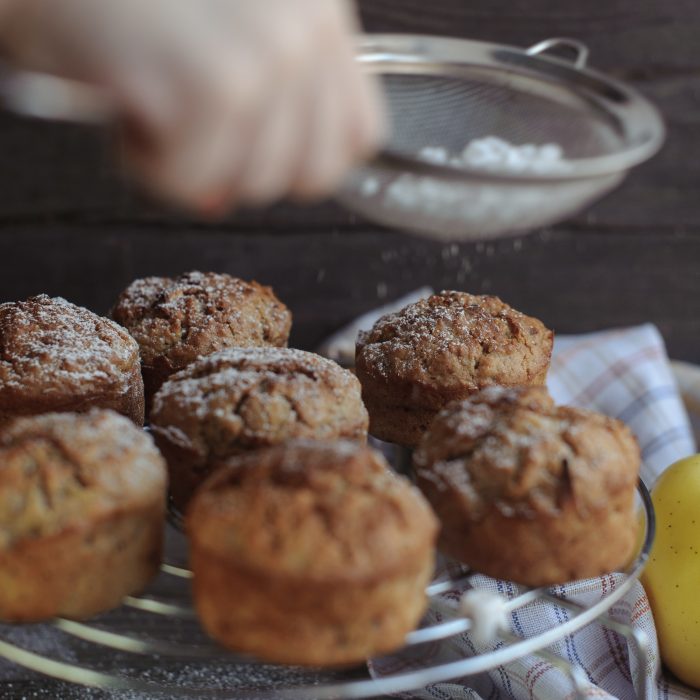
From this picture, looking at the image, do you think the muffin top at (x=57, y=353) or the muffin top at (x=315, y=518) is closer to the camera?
the muffin top at (x=315, y=518)

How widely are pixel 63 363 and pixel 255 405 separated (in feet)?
0.89

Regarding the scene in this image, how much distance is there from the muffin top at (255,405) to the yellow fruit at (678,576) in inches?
22.0

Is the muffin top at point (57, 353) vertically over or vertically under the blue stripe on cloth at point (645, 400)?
over

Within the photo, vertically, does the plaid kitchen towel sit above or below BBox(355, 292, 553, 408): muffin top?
below

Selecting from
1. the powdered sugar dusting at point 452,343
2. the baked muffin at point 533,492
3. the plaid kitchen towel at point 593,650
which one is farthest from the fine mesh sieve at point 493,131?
the plaid kitchen towel at point 593,650

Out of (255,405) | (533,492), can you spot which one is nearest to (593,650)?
(533,492)

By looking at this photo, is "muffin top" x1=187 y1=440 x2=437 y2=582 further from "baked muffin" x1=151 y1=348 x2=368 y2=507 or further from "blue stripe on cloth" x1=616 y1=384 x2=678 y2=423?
"blue stripe on cloth" x1=616 y1=384 x2=678 y2=423

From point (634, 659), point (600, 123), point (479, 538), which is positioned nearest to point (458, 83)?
point (600, 123)

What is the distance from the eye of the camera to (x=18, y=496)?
83cm

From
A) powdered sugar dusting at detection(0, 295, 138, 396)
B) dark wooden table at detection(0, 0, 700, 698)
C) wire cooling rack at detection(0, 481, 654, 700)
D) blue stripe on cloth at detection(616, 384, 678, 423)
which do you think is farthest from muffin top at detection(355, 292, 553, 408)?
dark wooden table at detection(0, 0, 700, 698)

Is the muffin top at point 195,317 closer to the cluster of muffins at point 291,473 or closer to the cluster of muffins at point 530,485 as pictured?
the cluster of muffins at point 291,473

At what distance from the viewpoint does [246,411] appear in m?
1.00

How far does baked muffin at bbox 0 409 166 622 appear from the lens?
825 mm

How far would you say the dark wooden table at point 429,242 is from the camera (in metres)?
1.90
